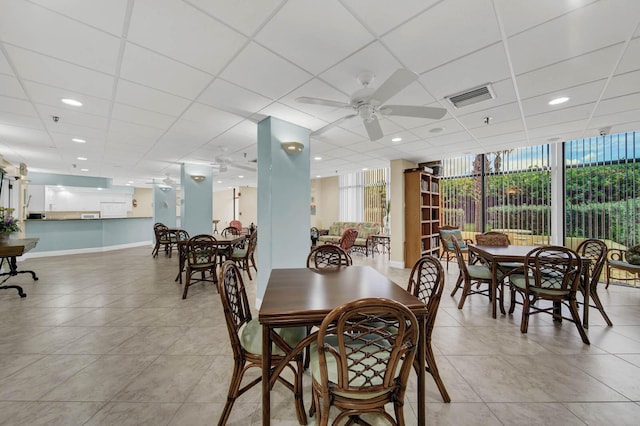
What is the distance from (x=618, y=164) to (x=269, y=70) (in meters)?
6.43

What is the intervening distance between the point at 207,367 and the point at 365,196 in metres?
7.75

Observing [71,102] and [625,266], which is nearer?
[71,102]

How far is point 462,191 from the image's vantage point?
271 inches

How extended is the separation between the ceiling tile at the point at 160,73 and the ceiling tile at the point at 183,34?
0.11 metres

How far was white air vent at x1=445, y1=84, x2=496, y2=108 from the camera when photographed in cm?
255

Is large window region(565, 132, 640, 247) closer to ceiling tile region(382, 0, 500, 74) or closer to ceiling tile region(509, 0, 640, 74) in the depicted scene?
ceiling tile region(509, 0, 640, 74)

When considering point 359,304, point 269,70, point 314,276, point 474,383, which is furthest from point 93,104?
point 474,383

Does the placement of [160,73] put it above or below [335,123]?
above

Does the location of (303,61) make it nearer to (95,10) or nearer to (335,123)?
(335,123)

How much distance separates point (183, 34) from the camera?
1778 mm

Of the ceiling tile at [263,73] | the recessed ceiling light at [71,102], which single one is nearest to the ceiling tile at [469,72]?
the ceiling tile at [263,73]

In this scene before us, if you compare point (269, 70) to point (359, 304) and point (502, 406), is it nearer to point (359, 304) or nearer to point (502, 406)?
point (359, 304)

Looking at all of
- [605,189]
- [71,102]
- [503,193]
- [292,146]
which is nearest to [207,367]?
[292,146]

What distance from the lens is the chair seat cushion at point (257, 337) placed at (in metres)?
1.56
